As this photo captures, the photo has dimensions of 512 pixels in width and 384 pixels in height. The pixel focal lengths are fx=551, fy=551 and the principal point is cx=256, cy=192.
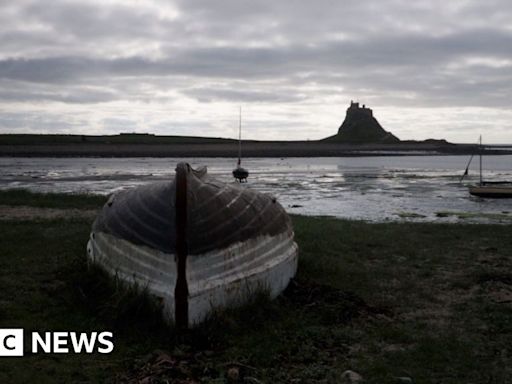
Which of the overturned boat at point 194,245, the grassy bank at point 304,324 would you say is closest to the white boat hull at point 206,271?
the overturned boat at point 194,245

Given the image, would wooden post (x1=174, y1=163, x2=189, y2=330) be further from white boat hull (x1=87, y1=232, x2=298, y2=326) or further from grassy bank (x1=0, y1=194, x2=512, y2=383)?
grassy bank (x1=0, y1=194, x2=512, y2=383)

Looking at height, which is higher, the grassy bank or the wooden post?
the wooden post

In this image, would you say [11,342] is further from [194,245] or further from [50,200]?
[50,200]

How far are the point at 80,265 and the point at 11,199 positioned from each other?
13.3 metres

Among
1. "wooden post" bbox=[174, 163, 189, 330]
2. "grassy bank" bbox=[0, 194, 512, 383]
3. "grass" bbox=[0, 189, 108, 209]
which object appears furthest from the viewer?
"grass" bbox=[0, 189, 108, 209]

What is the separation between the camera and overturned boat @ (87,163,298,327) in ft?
22.4

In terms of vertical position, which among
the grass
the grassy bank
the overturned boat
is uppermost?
the overturned boat

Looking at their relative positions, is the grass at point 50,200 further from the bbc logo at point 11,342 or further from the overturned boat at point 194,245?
the bbc logo at point 11,342

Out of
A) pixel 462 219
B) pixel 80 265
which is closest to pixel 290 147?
pixel 462 219

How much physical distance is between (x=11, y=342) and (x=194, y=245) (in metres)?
2.36

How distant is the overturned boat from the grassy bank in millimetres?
255

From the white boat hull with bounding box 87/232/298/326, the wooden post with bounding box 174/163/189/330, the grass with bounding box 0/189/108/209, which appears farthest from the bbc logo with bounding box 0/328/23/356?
the grass with bounding box 0/189/108/209

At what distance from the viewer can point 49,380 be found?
17.6 feet

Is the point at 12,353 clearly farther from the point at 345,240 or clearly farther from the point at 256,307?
the point at 345,240
